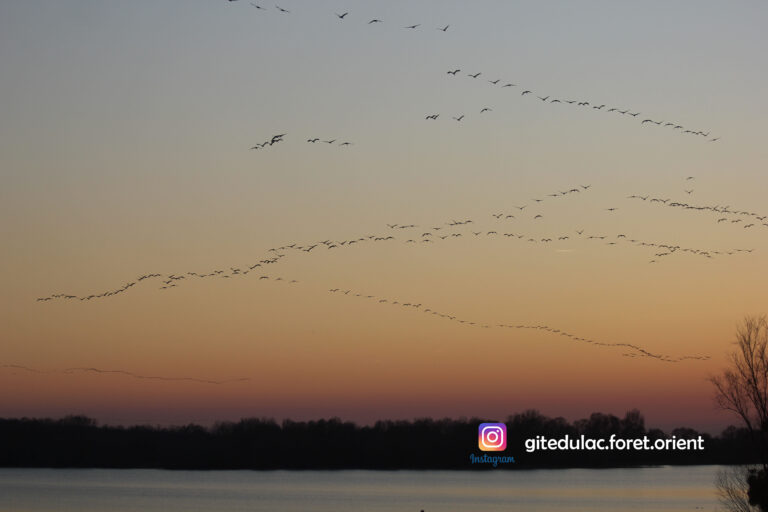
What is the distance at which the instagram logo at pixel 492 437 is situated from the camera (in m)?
96.8

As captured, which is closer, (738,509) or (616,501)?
(738,509)

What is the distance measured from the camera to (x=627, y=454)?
293ft

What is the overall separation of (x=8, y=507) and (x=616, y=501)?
100415 millimetres

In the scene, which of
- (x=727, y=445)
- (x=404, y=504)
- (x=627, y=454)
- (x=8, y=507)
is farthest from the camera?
(x=404, y=504)

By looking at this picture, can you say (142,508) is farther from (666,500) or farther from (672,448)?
(672,448)

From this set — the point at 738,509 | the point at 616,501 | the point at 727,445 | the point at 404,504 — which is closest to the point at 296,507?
the point at 404,504

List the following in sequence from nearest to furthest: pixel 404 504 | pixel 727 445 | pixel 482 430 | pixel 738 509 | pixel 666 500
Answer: pixel 738 509 < pixel 482 430 < pixel 727 445 < pixel 404 504 < pixel 666 500

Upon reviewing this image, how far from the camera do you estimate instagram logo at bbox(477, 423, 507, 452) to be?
9675cm

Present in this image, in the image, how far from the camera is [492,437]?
9956 cm

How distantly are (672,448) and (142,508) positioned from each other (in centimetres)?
10872

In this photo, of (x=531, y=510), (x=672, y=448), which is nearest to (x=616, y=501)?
(x=531, y=510)

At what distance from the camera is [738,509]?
260ft

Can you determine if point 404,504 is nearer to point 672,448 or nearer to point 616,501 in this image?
point 616,501

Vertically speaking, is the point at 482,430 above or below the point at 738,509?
above
